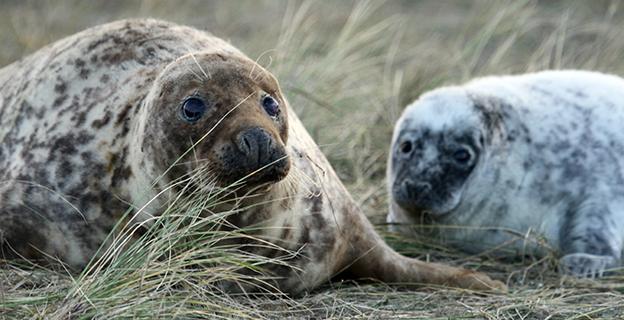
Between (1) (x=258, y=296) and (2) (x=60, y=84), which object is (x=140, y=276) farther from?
(2) (x=60, y=84)

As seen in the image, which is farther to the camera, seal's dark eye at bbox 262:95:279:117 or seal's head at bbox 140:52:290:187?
seal's dark eye at bbox 262:95:279:117

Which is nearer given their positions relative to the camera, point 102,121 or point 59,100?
point 102,121

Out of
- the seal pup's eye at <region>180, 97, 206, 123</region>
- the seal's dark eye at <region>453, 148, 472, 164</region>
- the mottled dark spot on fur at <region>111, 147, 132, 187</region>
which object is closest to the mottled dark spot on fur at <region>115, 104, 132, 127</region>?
the mottled dark spot on fur at <region>111, 147, 132, 187</region>

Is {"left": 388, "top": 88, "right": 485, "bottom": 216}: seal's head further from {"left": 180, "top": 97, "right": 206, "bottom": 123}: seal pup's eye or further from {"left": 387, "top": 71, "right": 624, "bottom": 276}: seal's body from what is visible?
{"left": 180, "top": 97, "right": 206, "bottom": 123}: seal pup's eye

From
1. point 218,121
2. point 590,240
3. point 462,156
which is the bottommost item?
point 590,240

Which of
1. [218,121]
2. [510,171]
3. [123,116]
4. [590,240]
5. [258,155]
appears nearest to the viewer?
[258,155]

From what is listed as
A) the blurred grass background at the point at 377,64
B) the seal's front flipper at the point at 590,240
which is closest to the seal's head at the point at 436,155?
the blurred grass background at the point at 377,64

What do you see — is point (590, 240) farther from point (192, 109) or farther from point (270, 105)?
point (192, 109)

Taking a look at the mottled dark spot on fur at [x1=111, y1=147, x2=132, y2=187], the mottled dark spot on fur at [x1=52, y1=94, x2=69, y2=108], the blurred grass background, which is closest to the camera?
the mottled dark spot on fur at [x1=111, y1=147, x2=132, y2=187]

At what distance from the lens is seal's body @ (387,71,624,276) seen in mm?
5664

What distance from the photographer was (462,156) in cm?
577

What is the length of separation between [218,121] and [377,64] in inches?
182

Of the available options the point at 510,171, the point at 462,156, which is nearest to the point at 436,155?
the point at 462,156

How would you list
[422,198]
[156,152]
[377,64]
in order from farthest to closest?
[377,64] → [422,198] → [156,152]
